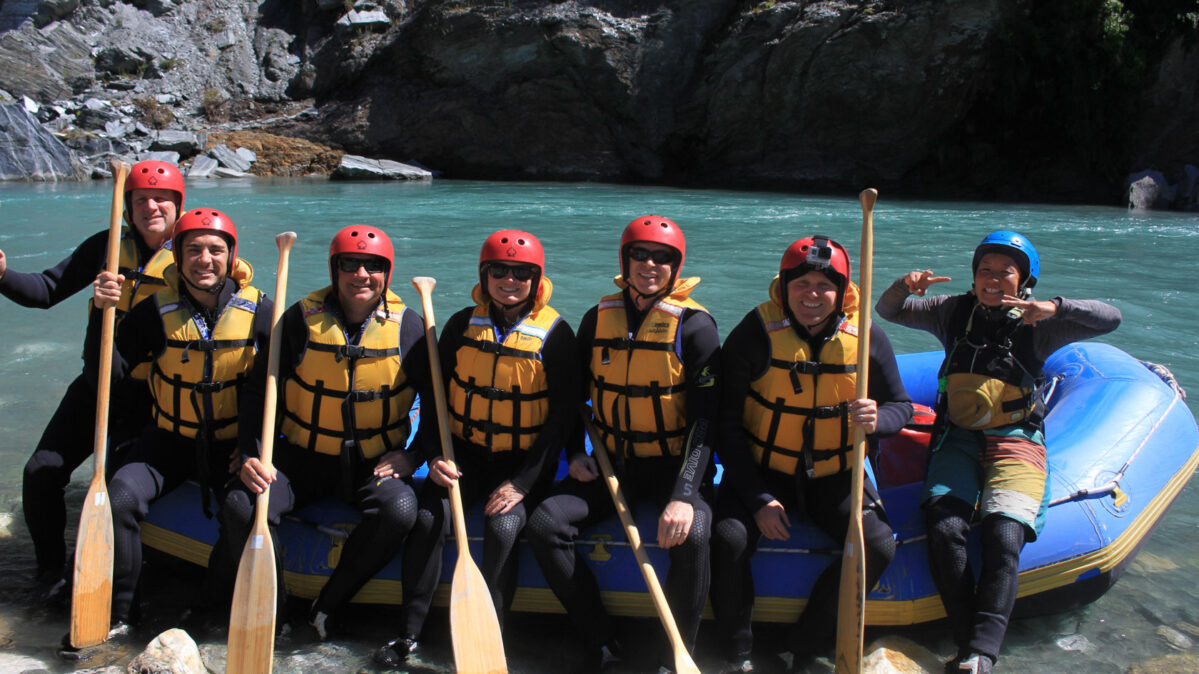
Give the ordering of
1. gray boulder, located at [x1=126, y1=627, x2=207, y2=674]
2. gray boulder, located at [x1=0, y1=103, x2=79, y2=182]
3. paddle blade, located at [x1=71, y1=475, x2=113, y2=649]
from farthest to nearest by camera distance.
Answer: gray boulder, located at [x1=0, y1=103, x2=79, y2=182], paddle blade, located at [x1=71, y1=475, x2=113, y2=649], gray boulder, located at [x1=126, y1=627, x2=207, y2=674]

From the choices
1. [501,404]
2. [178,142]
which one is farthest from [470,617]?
[178,142]

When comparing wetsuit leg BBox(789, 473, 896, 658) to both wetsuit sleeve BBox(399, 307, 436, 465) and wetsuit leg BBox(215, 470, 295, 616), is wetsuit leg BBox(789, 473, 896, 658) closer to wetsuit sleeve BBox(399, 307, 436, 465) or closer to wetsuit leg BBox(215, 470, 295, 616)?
wetsuit sleeve BBox(399, 307, 436, 465)

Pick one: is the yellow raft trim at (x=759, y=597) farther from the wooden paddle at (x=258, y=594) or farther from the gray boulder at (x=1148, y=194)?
the gray boulder at (x=1148, y=194)

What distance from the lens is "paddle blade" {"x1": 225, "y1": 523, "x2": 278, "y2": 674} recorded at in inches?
99.9

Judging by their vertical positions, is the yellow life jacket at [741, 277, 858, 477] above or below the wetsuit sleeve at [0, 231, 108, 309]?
below

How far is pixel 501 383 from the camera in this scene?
9.24 feet

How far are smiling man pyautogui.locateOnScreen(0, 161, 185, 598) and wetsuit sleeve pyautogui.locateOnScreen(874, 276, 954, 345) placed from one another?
2609 mm

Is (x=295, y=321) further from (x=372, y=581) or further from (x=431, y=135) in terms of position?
(x=431, y=135)

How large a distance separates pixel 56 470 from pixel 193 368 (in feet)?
2.04

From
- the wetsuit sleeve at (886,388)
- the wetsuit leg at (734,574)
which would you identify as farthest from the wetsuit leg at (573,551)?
the wetsuit sleeve at (886,388)

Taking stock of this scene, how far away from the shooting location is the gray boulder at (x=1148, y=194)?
16.5 meters

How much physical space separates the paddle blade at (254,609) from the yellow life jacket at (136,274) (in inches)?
37.1

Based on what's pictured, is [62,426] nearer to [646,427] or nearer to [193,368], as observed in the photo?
[193,368]

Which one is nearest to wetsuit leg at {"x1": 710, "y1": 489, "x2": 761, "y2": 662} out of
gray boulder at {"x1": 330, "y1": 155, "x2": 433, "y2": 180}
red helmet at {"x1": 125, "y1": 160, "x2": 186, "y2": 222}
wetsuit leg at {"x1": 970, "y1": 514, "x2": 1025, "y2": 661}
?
wetsuit leg at {"x1": 970, "y1": 514, "x2": 1025, "y2": 661}
